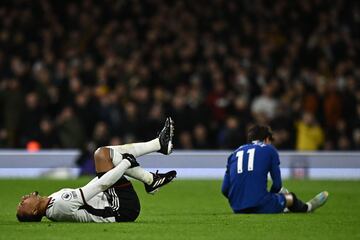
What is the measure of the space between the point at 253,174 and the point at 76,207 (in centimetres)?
243

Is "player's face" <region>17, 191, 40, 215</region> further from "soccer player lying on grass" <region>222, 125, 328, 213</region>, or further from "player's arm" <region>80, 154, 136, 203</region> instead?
"soccer player lying on grass" <region>222, 125, 328, 213</region>

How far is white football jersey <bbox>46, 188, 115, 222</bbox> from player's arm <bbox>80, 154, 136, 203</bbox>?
9cm

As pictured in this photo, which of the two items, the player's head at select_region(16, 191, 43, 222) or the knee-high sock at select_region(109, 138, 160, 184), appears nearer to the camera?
the player's head at select_region(16, 191, 43, 222)

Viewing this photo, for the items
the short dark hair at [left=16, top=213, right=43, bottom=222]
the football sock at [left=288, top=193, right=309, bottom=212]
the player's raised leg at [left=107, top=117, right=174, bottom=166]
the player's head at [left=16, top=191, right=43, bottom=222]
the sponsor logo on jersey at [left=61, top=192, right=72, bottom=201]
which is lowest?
the football sock at [left=288, top=193, right=309, bottom=212]

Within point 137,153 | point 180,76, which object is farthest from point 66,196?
point 180,76

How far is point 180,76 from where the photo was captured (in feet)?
79.9

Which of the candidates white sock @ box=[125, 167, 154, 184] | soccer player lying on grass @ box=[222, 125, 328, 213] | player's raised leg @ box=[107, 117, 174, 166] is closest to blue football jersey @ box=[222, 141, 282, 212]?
soccer player lying on grass @ box=[222, 125, 328, 213]

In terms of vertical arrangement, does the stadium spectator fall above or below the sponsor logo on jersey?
below

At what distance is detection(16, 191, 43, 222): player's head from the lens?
1134 centimetres

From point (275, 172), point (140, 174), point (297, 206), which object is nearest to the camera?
point (140, 174)

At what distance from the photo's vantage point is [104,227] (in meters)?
11.0

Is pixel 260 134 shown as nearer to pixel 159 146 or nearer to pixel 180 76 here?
pixel 159 146

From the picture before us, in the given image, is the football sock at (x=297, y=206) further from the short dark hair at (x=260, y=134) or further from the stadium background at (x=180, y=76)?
the stadium background at (x=180, y=76)

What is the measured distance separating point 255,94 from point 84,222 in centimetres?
1300
